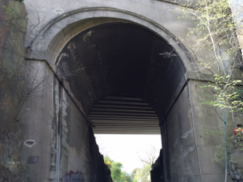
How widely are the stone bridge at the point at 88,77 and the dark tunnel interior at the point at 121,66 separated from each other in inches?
2.0

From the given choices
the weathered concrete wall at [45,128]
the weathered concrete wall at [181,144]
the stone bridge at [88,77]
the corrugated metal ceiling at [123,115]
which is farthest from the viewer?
the corrugated metal ceiling at [123,115]

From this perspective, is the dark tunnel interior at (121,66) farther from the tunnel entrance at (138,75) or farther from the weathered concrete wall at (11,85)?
the weathered concrete wall at (11,85)

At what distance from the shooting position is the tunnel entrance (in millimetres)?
8586

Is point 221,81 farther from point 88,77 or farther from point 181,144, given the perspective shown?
point 88,77

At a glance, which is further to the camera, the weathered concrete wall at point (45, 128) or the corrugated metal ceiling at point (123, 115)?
the corrugated metal ceiling at point (123, 115)

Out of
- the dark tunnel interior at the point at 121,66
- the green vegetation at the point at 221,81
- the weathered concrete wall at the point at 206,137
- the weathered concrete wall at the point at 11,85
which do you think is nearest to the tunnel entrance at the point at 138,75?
the dark tunnel interior at the point at 121,66

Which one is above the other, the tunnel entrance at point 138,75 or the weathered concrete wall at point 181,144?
the tunnel entrance at point 138,75

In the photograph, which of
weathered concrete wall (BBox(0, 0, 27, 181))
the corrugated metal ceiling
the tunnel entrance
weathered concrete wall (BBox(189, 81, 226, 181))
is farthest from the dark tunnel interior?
weathered concrete wall (BBox(0, 0, 27, 181))

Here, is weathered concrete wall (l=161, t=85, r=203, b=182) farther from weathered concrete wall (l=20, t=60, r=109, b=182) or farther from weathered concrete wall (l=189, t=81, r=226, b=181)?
weathered concrete wall (l=20, t=60, r=109, b=182)

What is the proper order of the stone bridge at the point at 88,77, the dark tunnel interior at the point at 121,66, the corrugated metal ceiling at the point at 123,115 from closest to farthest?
the stone bridge at the point at 88,77 → the dark tunnel interior at the point at 121,66 → the corrugated metal ceiling at the point at 123,115

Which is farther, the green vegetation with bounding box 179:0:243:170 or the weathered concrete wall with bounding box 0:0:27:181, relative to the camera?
the green vegetation with bounding box 179:0:243:170

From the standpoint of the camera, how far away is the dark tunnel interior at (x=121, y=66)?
8984 millimetres

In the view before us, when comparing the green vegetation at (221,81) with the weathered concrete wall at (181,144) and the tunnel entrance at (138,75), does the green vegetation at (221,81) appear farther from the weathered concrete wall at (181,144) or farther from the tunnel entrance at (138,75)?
the tunnel entrance at (138,75)

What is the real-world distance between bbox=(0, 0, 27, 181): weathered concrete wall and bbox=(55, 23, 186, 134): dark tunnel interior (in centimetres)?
181
